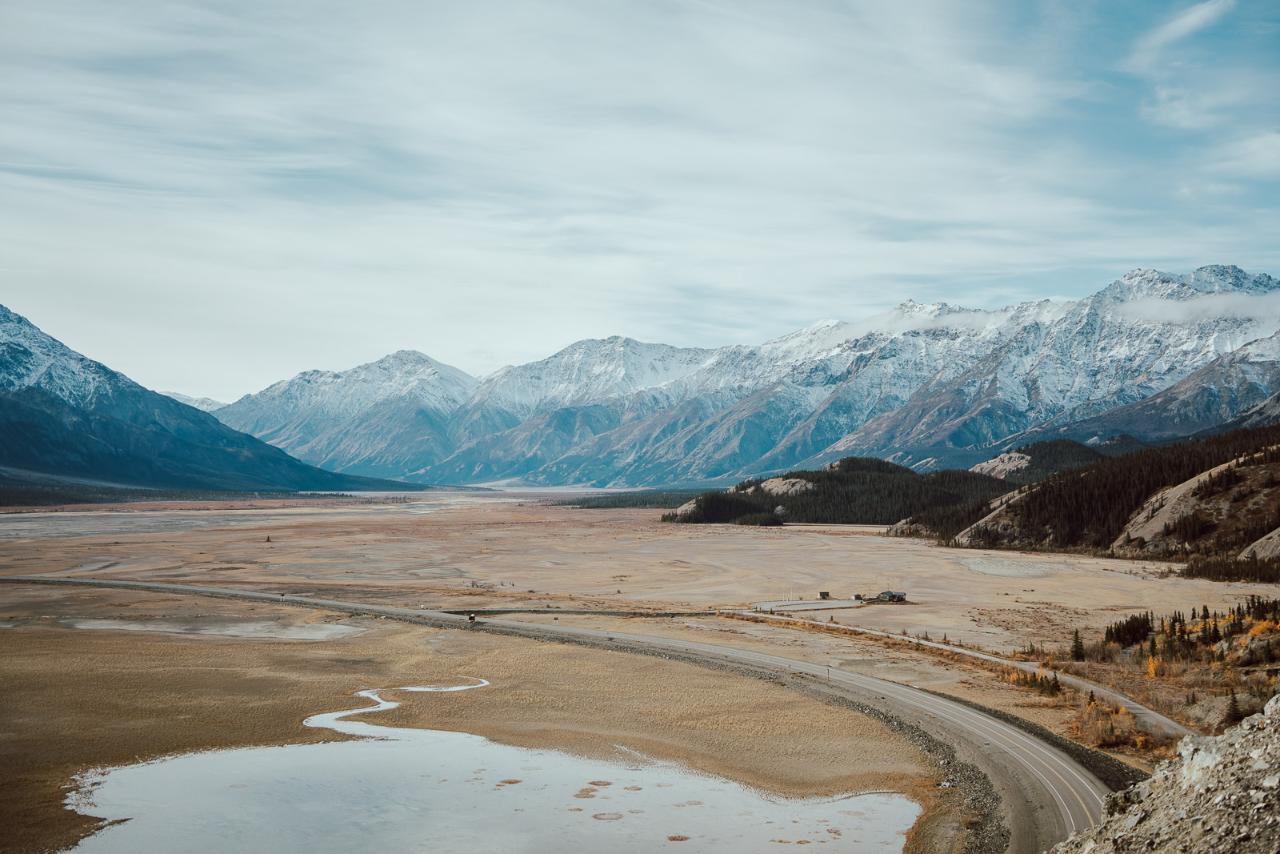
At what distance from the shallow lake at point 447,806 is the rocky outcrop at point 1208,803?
833 cm

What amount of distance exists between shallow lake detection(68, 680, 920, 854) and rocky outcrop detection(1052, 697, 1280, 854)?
8.33m

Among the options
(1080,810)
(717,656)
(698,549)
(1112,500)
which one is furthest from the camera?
(698,549)

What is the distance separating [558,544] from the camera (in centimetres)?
14850

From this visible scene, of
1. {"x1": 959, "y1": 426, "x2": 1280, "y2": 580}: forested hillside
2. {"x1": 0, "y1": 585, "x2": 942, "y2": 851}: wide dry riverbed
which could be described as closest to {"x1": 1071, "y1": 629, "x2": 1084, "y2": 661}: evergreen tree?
{"x1": 0, "y1": 585, "x2": 942, "y2": 851}: wide dry riverbed

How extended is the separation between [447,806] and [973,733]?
21.1 m

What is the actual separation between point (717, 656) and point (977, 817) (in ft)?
86.7

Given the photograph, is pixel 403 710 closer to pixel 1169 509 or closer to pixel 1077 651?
pixel 1077 651

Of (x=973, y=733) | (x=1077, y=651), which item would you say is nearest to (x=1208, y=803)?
(x=973, y=733)

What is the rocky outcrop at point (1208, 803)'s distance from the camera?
1634 centimetres

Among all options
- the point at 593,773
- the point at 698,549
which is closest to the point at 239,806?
the point at 593,773

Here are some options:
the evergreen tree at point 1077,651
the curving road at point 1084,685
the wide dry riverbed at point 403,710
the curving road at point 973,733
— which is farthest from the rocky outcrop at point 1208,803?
the evergreen tree at point 1077,651

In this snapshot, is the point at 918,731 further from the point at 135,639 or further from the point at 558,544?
the point at 558,544

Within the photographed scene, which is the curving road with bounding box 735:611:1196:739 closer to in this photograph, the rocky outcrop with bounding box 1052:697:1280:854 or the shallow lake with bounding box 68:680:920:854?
the rocky outcrop with bounding box 1052:697:1280:854

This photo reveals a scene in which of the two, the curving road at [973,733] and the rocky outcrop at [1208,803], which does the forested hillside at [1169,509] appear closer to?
the curving road at [973,733]
